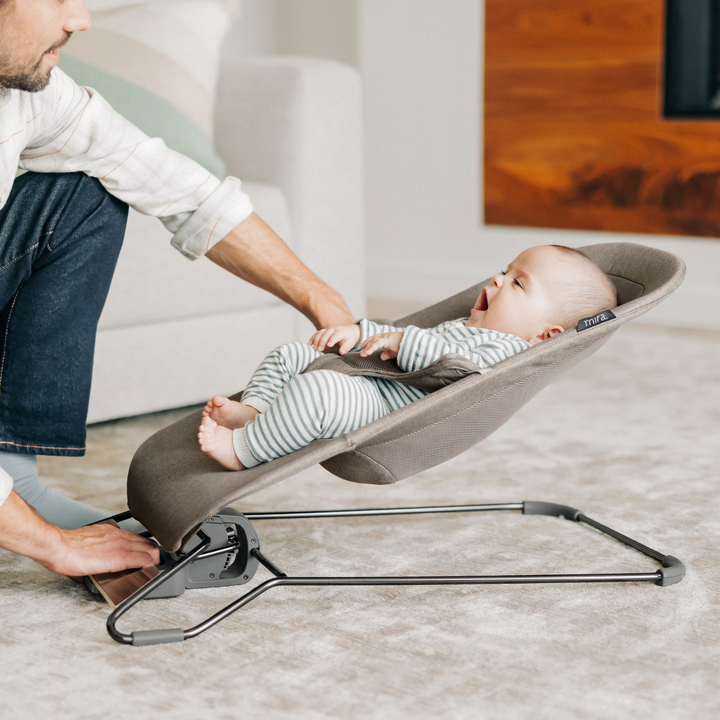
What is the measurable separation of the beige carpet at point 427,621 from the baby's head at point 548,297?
322 millimetres

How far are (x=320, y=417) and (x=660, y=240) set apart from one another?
2.39 m

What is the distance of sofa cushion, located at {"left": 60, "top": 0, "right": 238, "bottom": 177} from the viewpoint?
220cm

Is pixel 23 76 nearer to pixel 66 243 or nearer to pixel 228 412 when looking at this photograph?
pixel 66 243

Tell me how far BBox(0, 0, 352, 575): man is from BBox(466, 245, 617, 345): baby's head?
23 centimetres

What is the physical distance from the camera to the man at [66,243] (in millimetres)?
1310

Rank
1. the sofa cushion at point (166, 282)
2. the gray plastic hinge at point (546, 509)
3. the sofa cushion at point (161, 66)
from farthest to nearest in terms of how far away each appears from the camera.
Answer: the sofa cushion at point (161, 66) → the sofa cushion at point (166, 282) → the gray plastic hinge at point (546, 509)

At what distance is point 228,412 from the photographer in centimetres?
129

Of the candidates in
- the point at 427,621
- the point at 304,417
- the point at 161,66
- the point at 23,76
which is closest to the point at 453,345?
the point at 304,417

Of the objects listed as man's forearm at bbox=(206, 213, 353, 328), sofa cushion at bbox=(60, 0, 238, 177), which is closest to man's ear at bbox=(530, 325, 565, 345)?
man's forearm at bbox=(206, 213, 353, 328)

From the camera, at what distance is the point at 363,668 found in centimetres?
109

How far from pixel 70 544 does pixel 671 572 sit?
754 mm

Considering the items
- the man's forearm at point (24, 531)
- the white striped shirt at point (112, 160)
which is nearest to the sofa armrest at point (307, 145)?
the white striped shirt at point (112, 160)

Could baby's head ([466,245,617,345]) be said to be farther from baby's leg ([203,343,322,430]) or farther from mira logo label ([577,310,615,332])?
baby's leg ([203,343,322,430])

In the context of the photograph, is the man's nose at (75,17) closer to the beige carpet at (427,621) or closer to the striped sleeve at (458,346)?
the striped sleeve at (458,346)
